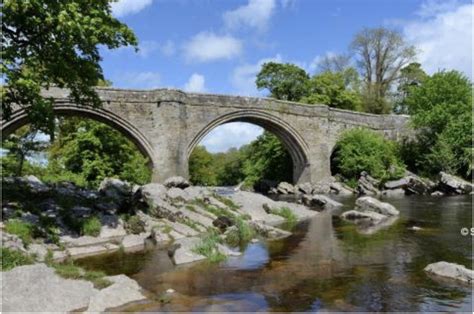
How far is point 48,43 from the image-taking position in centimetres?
1351

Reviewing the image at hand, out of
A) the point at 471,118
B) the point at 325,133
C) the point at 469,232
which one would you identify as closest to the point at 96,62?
the point at 469,232

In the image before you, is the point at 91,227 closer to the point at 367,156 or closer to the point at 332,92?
the point at 367,156

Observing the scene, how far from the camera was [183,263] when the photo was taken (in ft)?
40.2

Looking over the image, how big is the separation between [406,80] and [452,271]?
57.2m

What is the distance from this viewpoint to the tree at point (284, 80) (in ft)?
180

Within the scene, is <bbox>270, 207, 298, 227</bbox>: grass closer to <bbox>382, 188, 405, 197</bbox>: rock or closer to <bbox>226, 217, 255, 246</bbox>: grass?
<bbox>226, 217, 255, 246</bbox>: grass

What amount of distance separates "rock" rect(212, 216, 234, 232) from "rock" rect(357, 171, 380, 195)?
23.6 meters

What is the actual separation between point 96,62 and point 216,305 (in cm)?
960

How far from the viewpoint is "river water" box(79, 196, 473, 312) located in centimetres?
865

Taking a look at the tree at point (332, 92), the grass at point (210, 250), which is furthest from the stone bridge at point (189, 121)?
the grass at point (210, 250)

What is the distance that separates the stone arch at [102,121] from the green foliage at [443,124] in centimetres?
2454

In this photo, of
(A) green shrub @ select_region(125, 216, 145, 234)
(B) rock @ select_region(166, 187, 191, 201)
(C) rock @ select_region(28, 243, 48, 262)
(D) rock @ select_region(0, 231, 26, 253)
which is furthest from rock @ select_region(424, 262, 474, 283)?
(B) rock @ select_region(166, 187, 191, 201)

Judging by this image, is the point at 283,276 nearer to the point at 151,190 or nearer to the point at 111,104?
the point at 151,190

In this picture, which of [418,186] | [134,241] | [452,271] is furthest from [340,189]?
[452,271]
